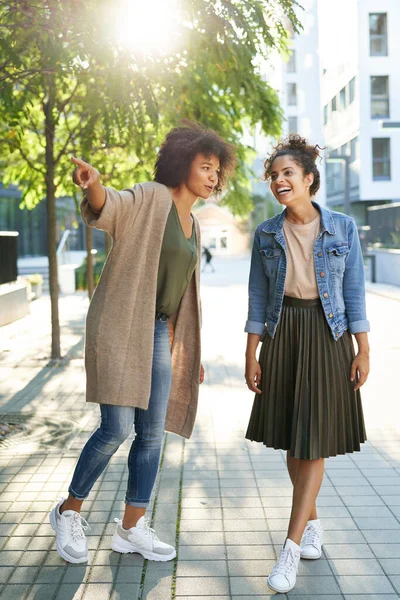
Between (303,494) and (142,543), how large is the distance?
0.80m

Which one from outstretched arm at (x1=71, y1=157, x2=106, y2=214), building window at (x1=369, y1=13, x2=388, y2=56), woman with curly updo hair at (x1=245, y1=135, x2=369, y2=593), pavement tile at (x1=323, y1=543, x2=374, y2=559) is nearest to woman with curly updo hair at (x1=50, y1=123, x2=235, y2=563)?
outstretched arm at (x1=71, y1=157, x2=106, y2=214)

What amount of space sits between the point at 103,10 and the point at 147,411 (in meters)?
3.29

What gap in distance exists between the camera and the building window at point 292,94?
6141 cm

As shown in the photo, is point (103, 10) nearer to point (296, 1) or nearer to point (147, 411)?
point (296, 1)

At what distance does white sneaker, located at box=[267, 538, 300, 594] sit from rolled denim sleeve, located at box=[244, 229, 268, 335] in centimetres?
99

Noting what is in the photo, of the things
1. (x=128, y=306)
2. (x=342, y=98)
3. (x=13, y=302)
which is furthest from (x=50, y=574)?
(x=342, y=98)

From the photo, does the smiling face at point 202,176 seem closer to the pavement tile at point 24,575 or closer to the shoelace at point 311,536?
the shoelace at point 311,536

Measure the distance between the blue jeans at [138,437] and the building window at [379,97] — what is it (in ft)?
140

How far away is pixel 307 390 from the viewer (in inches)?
151

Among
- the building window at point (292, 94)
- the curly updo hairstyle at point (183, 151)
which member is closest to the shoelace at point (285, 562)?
the curly updo hairstyle at point (183, 151)

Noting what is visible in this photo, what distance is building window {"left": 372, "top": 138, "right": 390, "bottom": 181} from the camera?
4469 cm

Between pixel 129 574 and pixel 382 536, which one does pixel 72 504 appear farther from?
pixel 382 536

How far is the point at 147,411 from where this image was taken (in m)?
3.90

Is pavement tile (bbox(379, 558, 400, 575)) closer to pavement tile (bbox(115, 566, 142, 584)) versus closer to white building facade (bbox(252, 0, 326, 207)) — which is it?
pavement tile (bbox(115, 566, 142, 584))
